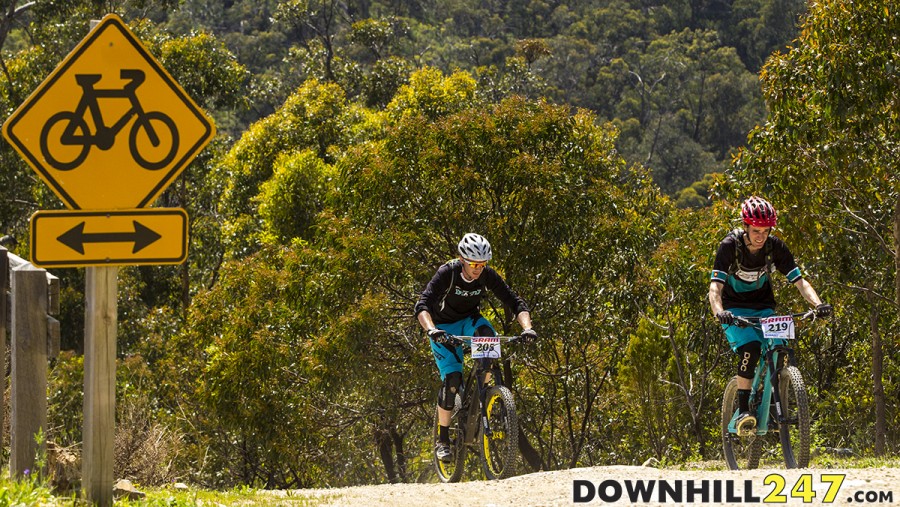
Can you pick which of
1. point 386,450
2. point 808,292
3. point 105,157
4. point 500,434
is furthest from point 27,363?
point 386,450

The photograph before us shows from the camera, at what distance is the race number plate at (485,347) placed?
8.45 metres

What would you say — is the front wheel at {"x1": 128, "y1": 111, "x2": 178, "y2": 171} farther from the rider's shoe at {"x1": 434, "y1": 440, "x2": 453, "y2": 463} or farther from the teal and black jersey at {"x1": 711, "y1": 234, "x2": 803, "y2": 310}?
the rider's shoe at {"x1": 434, "y1": 440, "x2": 453, "y2": 463}

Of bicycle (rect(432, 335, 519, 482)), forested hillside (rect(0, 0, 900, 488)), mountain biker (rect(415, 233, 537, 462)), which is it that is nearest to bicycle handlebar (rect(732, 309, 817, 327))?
mountain biker (rect(415, 233, 537, 462))

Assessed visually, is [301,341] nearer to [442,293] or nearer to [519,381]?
[519,381]

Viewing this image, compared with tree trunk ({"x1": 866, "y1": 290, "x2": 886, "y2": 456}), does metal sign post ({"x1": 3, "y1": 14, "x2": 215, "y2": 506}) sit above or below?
above

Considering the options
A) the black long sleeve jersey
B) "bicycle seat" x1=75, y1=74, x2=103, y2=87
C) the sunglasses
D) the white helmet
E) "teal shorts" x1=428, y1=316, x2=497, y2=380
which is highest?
"bicycle seat" x1=75, y1=74, x2=103, y2=87

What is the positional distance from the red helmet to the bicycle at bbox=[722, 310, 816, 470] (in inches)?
23.8

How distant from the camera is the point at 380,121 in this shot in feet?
90.8

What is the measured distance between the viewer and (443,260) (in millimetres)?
17812

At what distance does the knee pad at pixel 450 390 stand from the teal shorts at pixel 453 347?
4 cm

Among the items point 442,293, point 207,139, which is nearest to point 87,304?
point 207,139

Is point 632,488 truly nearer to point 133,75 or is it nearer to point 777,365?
point 777,365

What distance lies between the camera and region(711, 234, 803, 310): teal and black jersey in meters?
Result: 8.04

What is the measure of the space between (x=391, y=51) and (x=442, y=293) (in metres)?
31.2
